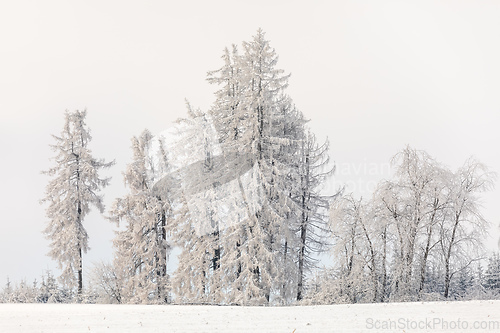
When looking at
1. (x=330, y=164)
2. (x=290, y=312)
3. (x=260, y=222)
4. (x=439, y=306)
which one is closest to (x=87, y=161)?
(x=260, y=222)

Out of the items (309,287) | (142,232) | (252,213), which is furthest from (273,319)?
(142,232)

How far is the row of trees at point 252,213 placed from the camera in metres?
21.0

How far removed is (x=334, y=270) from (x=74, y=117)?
1779cm

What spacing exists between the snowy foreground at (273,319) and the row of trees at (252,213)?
181 inches

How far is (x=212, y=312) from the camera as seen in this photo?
15.7 meters

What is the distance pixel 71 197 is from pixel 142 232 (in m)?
4.83

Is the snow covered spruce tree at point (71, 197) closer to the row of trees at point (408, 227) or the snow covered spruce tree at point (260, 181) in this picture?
the snow covered spruce tree at point (260, 181)

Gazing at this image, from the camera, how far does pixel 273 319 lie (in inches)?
571

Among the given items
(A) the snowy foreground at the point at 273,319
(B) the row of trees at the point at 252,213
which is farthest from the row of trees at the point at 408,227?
(A) the snowy foreground at the point at 273,319

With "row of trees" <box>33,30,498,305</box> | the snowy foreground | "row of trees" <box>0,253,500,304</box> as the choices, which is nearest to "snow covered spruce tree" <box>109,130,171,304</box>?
"row of trees" <box>33,30,498,305</box>

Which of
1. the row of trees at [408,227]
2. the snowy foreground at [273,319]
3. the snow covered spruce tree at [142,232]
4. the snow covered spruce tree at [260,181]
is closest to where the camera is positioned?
the snowy foreground at [273,319]

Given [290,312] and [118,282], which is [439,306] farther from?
[118,282]

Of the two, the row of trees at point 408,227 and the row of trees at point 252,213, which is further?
the row of trees at point 252,213

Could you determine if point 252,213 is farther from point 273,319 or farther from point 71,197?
point 71,197
